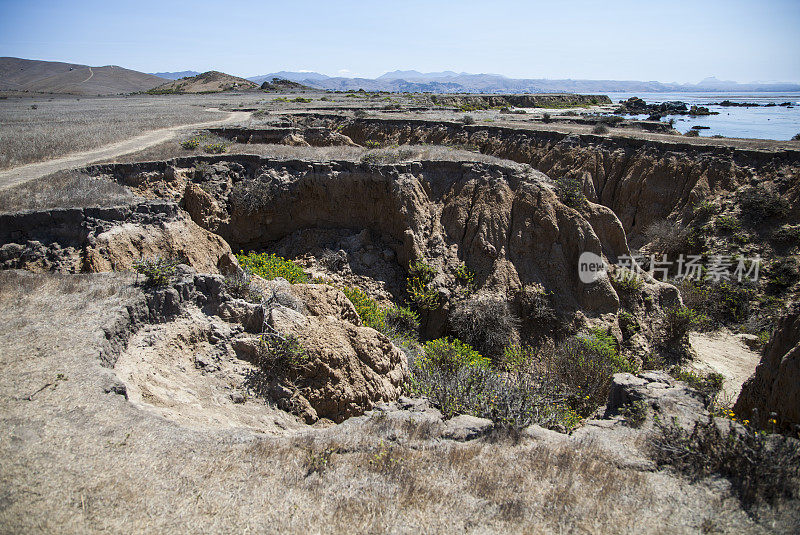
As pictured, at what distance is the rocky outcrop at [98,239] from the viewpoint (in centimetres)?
923

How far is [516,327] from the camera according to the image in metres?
12.8

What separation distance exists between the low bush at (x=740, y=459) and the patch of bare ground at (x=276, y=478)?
22 centimetres

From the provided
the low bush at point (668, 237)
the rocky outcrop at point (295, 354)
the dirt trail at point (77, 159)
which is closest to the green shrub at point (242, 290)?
the rocky outcrop at point (295, 354)

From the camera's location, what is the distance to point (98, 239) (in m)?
9.66

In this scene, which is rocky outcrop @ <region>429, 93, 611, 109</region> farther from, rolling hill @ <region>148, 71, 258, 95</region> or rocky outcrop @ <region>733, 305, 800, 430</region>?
rocky outcrop @ <region>733, 305, 800, 430</region>

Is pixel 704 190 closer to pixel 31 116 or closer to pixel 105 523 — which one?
pixel 105 523

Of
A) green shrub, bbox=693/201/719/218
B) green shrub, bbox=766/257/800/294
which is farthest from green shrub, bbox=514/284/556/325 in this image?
green shrub, bbox=693/201/719/218

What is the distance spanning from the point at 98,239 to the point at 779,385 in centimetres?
1464

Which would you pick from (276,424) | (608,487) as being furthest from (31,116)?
(608,487)

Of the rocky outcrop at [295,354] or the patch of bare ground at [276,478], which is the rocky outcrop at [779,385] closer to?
the patch of bare ground at [276,478]

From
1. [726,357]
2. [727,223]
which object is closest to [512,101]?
[727,223]

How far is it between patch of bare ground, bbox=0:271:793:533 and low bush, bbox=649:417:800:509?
0.71 ft

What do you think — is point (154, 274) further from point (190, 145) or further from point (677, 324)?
Result: point (677, 324)

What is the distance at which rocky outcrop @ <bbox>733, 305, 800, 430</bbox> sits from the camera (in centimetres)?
691
